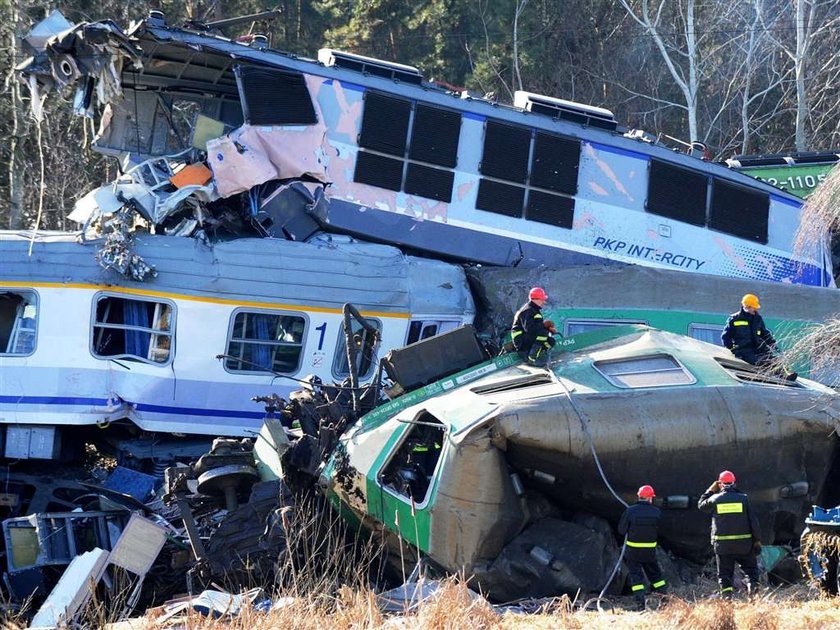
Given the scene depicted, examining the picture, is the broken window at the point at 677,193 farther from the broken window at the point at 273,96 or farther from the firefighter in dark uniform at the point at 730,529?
the firefighter in dark uniform at the point at 730,529

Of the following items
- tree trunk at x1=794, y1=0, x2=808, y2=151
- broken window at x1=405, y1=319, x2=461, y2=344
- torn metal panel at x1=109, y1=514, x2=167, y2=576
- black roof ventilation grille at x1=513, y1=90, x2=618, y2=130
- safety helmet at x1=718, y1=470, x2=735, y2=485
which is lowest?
torn metal panel at x1=109, y1=514, x2=167, y2=576

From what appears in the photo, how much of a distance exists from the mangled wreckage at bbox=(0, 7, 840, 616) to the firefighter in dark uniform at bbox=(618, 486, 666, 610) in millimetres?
452

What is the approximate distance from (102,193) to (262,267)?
7.72 feet

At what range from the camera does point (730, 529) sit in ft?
32.6

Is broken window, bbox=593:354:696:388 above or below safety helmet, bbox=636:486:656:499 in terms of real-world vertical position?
above

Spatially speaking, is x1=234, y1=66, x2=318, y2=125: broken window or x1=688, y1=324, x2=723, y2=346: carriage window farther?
x1=234, y1=66, x2=318, y2=125: broken window

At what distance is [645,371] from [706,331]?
5.67 meters

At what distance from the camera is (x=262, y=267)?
15609 mm

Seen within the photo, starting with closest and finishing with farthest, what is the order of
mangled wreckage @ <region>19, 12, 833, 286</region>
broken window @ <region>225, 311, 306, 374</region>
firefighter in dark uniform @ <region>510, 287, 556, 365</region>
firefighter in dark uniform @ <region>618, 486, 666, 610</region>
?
firefighter in dark uniform @ <region>618, 486, 666, 610</region> → firefighter in dark uniform @ <region>510, 287, 556, 365</region> → broken window @ <region>225, 311, 306, 374</region> → mangled wreckage @ <region>19, 12, 833, 286</region>

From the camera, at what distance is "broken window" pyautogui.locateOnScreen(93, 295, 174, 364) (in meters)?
15.1

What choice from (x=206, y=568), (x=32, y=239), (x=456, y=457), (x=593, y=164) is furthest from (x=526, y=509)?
(x=593, y=164)

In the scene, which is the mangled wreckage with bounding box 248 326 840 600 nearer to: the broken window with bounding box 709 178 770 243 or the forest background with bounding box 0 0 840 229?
the broken window with bounding box 709 178 770 243

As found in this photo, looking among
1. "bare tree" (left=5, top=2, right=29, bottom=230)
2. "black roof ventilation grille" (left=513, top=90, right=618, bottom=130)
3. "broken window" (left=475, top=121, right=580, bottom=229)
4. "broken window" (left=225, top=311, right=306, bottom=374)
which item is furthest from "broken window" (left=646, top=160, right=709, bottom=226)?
"bare tree" (left=5, top=2, right=29, bottom=230)

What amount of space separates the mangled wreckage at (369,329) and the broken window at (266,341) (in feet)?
0.10
